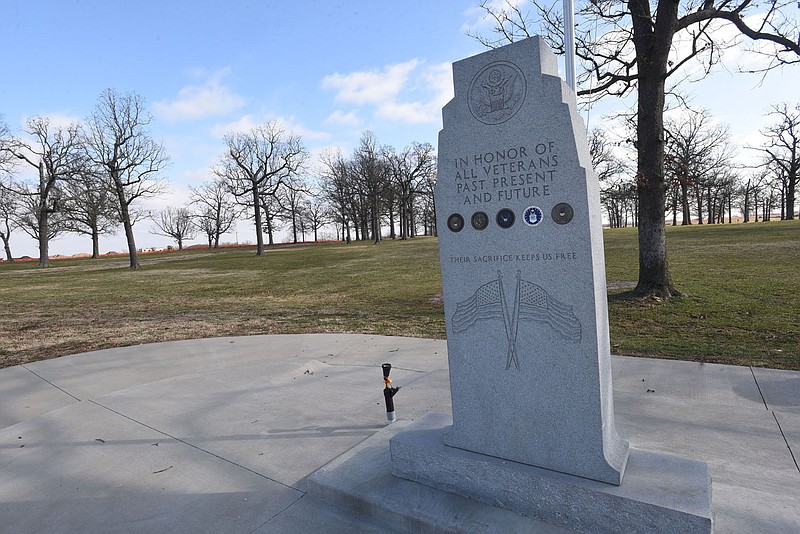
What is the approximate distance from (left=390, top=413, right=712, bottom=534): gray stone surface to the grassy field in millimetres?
4353

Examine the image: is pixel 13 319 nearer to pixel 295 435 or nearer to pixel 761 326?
pixel 295 435

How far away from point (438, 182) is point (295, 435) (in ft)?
9.47

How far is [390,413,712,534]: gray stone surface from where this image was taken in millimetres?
2666

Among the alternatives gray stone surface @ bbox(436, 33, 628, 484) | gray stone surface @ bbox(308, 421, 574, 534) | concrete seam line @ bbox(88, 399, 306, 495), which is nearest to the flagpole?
gray stone surface @ bbox(436, 33, 628, 484)

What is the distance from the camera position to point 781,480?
335 cm

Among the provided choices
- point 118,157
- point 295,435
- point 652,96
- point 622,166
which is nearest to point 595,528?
point 295,435

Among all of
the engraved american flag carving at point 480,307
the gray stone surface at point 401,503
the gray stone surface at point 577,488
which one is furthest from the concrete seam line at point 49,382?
the engraved american flag carving at point 480,307

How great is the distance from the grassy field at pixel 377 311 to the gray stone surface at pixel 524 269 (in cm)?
461

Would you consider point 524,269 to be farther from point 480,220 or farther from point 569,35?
point 569,35

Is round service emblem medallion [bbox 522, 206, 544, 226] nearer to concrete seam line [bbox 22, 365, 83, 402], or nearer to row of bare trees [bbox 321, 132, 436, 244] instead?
concrete seam line [bbox 22, 365, 83, 402]

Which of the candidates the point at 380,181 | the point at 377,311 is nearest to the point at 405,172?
the point at 380,181

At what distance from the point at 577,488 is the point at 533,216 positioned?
5.71 ft

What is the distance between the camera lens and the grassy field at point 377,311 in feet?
25.7

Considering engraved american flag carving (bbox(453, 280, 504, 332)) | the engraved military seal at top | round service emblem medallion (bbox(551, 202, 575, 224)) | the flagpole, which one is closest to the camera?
round service emblem medallion (bbox(551, 202, 575, 224))
